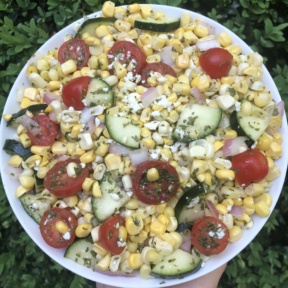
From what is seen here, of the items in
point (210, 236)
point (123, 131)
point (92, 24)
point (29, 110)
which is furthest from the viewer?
point (92, 24)

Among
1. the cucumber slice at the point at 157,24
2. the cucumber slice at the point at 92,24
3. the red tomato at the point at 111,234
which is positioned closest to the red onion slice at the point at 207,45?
the cucumber slice at the point at 157,24

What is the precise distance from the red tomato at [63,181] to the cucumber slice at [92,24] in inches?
24.7

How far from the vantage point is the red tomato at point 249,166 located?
195cm

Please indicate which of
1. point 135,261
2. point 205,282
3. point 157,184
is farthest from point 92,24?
point 205,282

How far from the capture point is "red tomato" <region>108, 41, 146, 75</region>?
6.98ft

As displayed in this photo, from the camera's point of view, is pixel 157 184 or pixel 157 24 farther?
pixel 157 24

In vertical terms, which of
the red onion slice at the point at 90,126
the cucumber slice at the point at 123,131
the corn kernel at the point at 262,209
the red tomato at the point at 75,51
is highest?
the red tomato at the point at 75,51

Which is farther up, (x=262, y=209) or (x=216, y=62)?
(x=216, y=62)

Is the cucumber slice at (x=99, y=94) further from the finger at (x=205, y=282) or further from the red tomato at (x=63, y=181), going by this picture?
the finger at (x=205, y=282)

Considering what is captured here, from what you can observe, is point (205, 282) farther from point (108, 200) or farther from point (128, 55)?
point (128, 55)

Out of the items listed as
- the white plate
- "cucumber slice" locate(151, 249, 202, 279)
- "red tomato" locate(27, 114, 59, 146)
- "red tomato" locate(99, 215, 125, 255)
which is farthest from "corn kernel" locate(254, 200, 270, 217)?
"red tomato" locate(27, 114, 59, 146)

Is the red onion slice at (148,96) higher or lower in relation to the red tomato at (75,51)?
lower

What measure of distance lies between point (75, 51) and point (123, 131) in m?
0.47

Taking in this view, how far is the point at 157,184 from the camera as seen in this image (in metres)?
1.91
